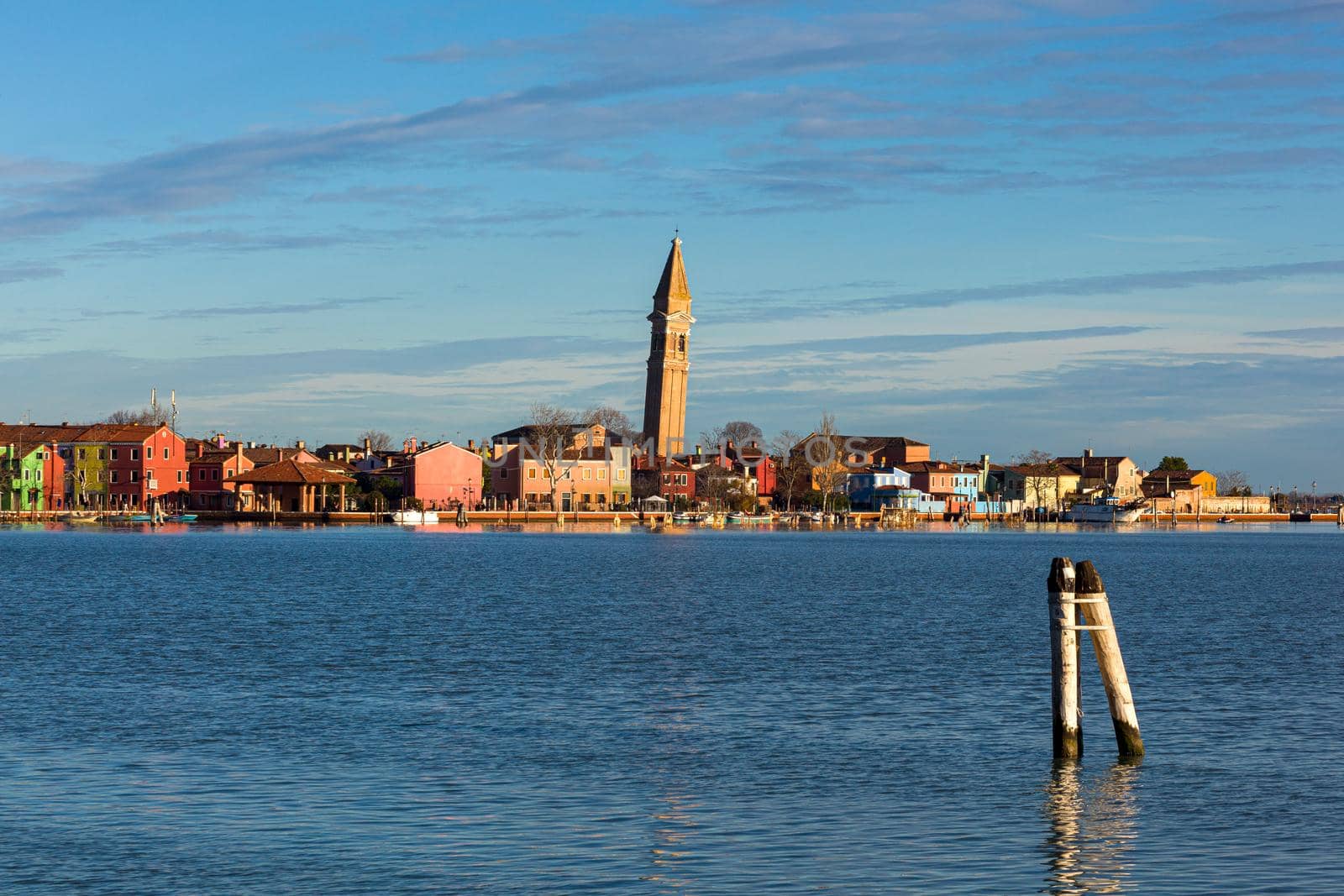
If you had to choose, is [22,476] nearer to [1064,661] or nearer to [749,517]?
[749,517]

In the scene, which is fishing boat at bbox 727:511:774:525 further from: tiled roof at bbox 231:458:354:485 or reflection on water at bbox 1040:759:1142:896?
reflection on water at bbox 1040:759:1142:896

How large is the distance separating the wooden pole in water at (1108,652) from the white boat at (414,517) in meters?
135

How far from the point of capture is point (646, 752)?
22.2 m

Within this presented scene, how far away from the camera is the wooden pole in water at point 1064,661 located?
19641mm

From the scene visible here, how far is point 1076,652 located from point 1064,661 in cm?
24

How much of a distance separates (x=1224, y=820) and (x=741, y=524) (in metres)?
163

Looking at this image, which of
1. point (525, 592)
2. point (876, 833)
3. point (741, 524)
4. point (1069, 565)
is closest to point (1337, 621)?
point (525, 592)

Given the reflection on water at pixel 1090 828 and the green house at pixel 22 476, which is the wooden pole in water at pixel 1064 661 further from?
the green house at pixel 22 476

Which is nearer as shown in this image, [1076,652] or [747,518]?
[1076,652]

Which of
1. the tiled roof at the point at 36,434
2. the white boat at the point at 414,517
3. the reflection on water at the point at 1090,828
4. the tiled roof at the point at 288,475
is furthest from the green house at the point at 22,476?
the reflection on water at the point at 1090,828

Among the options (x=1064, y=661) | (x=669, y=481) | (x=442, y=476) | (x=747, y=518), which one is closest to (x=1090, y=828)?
(x=1064, y=661)

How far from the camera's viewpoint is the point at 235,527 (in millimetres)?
145750

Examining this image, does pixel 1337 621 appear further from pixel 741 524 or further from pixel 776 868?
pixel 741 524

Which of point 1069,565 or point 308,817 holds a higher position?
point 1069,565
